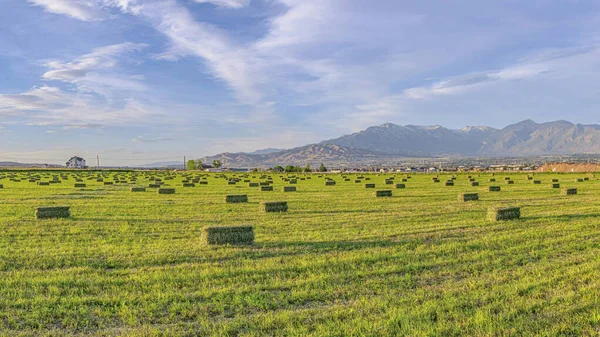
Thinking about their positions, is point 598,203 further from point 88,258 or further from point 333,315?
point 88,258

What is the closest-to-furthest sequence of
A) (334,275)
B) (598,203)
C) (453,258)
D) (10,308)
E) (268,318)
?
(268,318)
(10,308)
(334,275)
(453,258)
(598,203)

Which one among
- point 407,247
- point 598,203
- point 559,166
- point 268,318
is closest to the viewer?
point 268,318

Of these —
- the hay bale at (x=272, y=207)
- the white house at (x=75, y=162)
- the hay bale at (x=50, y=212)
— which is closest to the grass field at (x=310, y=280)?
the hay bale at (x=50, y=212)

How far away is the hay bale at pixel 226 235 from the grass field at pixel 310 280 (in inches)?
15.3

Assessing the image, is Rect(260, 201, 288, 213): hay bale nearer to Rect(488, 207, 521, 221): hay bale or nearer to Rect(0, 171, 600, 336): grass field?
Rect(0, 171, 600, 336): grass field

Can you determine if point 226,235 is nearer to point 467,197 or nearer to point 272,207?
point 272,207

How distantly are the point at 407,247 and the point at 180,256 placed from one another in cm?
637

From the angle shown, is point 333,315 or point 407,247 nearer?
point 333,315

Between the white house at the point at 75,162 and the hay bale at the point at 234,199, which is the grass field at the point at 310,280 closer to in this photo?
the hay bale at the point at 234,199

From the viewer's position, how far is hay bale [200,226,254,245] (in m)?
14.9

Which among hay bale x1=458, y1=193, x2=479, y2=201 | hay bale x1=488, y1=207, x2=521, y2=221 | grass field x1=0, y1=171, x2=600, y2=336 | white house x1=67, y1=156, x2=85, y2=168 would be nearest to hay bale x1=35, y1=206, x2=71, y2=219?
grass field x1=0, y1=171, x2=600, y2=336

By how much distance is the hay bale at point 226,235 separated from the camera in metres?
14.9

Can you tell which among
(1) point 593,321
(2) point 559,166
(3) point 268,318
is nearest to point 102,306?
(3) point 268,318

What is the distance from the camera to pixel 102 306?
29.3 feet
